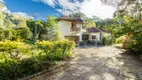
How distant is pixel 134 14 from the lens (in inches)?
677

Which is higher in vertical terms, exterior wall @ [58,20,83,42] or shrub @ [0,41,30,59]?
exterior wall @ [58,20,83,42]

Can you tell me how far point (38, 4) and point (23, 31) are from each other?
312 inches

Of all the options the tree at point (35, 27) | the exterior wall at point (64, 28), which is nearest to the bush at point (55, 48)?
the exterior wall at point (64, 28)

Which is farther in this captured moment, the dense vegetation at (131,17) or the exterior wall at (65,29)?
the exterior wall at (65,29)

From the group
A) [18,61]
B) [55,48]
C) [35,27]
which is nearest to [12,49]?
[18,61]

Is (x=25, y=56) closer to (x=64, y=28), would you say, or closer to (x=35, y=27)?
(x=64, y=28)

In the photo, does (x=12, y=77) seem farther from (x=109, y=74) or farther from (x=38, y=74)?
(x=109, y=74)

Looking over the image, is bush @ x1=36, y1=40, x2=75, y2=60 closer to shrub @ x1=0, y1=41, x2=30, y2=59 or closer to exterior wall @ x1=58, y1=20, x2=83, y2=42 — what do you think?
shrub @ x1=0, y1=41, x2=30, y2=59

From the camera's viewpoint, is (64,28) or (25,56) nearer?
(25,56)

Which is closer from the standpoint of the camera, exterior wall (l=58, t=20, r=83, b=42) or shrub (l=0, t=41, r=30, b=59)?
shrub (l=0, t=41, r=30, b=59)

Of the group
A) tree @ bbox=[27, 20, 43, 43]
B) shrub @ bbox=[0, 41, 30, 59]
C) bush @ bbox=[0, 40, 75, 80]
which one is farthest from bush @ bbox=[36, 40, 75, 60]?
tree @ bbox=[27, 20, 43, 43]

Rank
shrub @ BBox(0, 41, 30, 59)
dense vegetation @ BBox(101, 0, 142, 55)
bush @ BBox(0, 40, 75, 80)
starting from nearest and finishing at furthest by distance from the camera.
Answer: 1. bush @ BBox(0, 40, 75, 80)
2. shrub @ BBox(0, 41, 30, 59)
3. dense vegetation @ BBox(101, 0, 142, 55)

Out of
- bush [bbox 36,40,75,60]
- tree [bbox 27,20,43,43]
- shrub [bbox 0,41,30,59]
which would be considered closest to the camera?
shrub [bbox 0,41,30,59]

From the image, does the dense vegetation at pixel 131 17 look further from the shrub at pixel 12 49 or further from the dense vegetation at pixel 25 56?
the shrub at pixel 12 49
